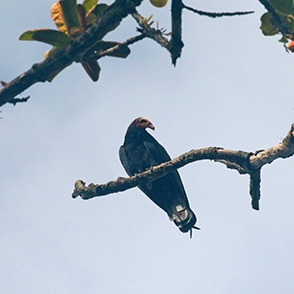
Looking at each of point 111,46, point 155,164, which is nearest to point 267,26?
point 111,46

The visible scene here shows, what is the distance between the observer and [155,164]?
8.33 metres

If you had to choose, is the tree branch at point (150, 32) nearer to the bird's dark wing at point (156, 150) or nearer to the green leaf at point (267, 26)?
the green leaf at point (267, 26)

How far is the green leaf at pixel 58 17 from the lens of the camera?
392cm

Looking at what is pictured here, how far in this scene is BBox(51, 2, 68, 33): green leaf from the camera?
392cm

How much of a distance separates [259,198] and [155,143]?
3666 mm

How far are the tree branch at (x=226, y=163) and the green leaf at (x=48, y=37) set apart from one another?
232 cm

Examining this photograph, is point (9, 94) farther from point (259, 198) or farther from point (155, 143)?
point (155, 143)

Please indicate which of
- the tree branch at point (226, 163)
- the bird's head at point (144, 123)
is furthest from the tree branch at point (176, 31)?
the bird's head at point (144, 123)

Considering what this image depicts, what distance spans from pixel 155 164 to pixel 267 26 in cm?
458

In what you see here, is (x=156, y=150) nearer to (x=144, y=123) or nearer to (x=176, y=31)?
(x=144, y=123)

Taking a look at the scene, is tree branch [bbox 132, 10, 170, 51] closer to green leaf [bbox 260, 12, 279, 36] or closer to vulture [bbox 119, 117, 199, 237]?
green leaf [bbox 260, 12, 279, 36]

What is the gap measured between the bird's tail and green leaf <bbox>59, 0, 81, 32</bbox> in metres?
4.69

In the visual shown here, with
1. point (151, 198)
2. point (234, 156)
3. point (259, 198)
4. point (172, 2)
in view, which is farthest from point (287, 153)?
point (151, 198)

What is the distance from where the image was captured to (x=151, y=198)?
8445 millimetres
